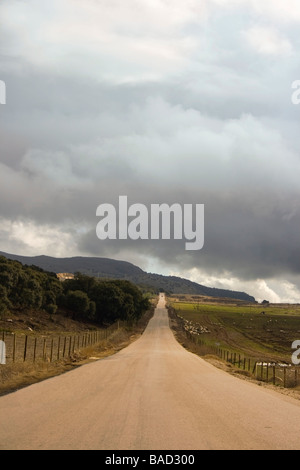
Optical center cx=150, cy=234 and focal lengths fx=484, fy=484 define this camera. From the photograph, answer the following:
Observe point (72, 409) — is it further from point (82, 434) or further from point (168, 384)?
point (168, 384)

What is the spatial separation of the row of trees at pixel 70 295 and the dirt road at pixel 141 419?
46203 millimetres

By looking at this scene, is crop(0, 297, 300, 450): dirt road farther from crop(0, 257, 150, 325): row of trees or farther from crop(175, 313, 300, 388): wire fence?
crop(0, 257, 150, 325): row of trees

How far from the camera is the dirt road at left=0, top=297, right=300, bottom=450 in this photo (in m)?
8.37

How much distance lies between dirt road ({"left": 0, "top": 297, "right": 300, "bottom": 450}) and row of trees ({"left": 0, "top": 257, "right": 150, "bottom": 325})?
46203 mm

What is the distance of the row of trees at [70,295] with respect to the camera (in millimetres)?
66450

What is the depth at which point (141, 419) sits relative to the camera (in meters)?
10.5

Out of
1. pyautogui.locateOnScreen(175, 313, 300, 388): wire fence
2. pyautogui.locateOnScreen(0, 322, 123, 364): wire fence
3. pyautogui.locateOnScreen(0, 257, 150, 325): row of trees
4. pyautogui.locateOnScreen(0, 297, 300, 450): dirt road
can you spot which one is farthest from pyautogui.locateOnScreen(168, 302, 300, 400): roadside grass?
pyautogui.locateOnScreen(0, 257, 150, 325): row of trees

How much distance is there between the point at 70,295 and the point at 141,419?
258 ft

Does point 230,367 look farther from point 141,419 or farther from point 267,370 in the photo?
point 141,419

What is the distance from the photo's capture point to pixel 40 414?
10.9 meters

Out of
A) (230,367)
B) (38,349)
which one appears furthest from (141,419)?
(38,349)

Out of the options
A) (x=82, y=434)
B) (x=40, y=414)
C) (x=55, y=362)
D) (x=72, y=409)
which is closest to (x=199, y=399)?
(x=72, y=409)

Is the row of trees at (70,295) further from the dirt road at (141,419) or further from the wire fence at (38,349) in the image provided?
the dirt road at (141,419)
